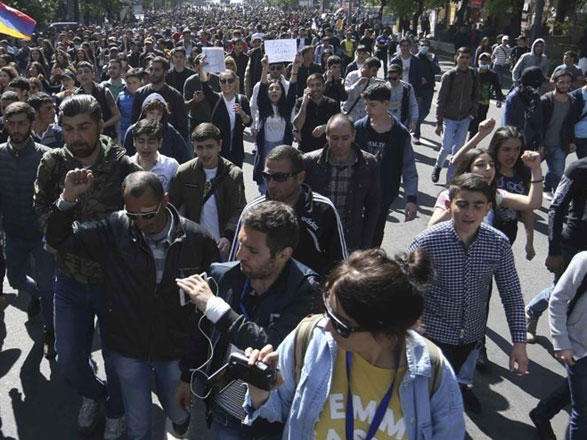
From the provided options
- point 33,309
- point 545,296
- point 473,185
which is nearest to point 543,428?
point 545,296

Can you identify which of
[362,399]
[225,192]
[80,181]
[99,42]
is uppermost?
[80,181]

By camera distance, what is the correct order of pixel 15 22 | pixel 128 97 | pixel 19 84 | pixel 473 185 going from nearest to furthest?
pixel 473 185, pixel 19 84, pixel 128 97, pixel 15 22

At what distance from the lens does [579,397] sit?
3.45 meters

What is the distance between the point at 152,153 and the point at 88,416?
80.1 inches

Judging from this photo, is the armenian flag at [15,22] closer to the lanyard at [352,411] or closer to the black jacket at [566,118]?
the black jacket at [566,118]

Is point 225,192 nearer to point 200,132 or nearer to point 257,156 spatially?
point 200,132

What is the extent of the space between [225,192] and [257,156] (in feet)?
8.99

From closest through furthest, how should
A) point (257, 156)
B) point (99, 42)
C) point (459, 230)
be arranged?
point (459, 230), point (257, 156), point (99, 42)

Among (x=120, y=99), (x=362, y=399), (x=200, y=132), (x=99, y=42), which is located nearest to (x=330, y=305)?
(x=362, y=399)

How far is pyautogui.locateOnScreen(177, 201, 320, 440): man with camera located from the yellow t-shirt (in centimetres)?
45

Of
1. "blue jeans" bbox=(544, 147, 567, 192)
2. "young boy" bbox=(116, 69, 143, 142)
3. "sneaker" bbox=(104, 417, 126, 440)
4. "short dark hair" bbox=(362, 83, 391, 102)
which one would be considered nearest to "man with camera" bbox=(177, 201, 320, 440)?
"sneaker" bbox=(104, 417, 126, 440)

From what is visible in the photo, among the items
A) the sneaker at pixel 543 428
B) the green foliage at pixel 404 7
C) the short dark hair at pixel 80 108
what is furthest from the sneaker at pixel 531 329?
the green foliage at pixel 404 7

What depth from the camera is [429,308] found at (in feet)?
12.6

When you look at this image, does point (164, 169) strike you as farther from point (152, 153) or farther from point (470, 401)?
point (470, 401)
